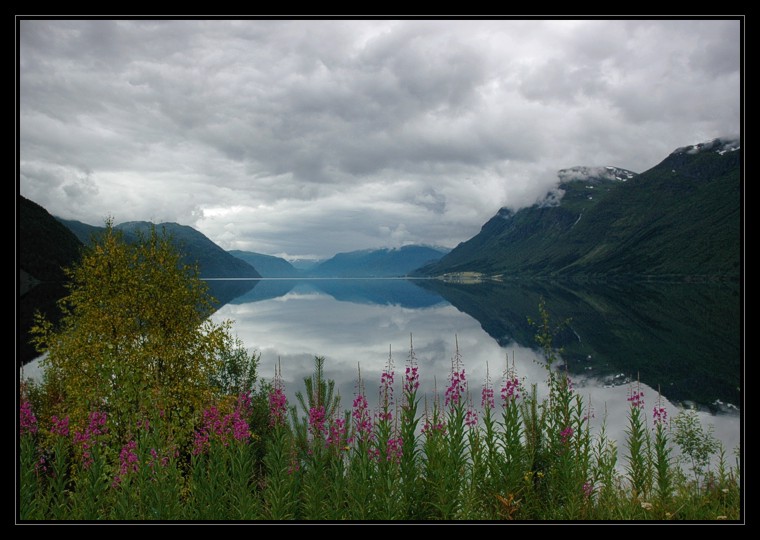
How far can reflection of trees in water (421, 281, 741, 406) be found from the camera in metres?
76.2

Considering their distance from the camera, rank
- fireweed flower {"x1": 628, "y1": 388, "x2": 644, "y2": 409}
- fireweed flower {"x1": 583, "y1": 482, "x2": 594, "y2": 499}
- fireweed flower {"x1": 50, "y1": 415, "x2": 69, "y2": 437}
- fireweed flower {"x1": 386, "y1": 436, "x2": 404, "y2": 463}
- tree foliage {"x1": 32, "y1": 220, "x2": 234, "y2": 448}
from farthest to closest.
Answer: tree foliage {"x1": 32, "y1": 220, "x2": 234, "y2": 448}
fireweed flower {"x1": 50, "y1": 415, "x2": 69, "y2": 437}
fireweed flower {"x1": 628, "y1": 388, "x2": 644, "y2": 409}
fireweed flower {"x1": 386, "y1": 436, "x2": 404, "y2": 463}
fireweed flower {"x1": 583, "y1": 482, "x2": 594, "y2": 499}

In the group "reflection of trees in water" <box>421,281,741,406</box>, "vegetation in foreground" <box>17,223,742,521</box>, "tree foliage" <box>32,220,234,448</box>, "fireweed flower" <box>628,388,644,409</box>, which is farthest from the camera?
"reflection of trees in water" <box>421,281,741,406</box>

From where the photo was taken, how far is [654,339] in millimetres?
114000

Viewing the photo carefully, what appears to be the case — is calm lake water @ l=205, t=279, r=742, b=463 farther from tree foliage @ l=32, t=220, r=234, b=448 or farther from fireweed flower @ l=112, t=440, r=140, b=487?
fireweed flower @ l=112, t=440, r=140, b=487

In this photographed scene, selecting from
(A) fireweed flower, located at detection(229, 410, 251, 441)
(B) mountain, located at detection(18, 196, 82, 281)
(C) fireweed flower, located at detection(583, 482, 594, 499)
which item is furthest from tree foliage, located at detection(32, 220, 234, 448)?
(B) mountain, located at detection(18, 196, 82, 281)

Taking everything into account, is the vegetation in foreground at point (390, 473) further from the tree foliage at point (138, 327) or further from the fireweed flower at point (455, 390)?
the tree foliage at point (138, 327)

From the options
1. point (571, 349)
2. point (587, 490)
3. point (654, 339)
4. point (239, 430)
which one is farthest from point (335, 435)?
point (654, 339)

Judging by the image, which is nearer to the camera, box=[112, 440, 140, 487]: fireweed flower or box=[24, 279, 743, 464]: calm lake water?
box=[112, 440, 140, 487]: fireweed flower

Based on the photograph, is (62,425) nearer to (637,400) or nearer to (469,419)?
(469,419)

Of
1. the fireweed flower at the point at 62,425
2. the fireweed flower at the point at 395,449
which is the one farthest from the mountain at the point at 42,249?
the fireweed flower at the point at 395,449
